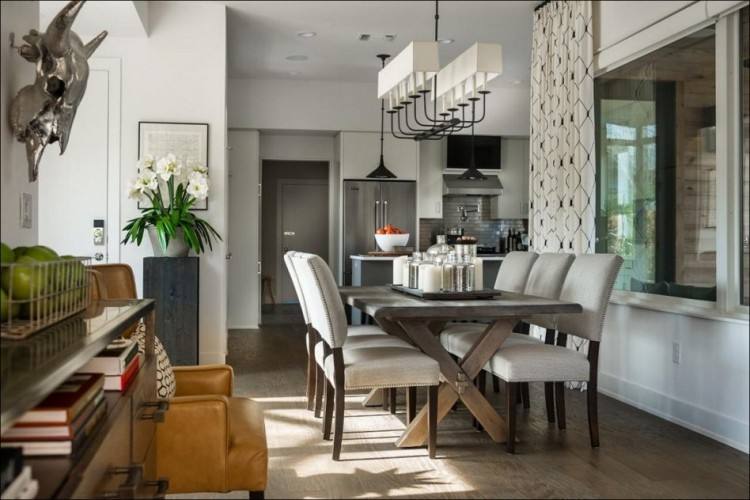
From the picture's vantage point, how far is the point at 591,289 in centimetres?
364

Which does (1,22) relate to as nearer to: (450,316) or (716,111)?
(450,316)

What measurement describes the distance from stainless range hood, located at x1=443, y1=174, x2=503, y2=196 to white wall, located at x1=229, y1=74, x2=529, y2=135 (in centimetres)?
110

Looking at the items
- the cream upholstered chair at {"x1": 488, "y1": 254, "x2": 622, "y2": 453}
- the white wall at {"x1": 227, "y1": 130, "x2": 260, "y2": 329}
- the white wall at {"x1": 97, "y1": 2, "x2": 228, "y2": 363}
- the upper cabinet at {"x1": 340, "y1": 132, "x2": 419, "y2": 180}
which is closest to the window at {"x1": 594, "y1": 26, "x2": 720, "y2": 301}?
the cream upholstered chair at {"x1": 488, "y1": 254, "x2": 622, "y2": 453}

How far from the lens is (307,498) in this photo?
9.18ft

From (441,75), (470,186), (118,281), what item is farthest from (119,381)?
(470,186)

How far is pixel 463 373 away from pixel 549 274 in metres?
1.03

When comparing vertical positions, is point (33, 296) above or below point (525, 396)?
above

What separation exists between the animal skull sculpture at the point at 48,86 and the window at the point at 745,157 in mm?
3076

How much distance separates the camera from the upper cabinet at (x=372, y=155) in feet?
27.8

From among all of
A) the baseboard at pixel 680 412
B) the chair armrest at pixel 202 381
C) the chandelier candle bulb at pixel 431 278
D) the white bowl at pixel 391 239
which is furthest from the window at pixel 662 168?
the chair armrest at pixel 202 381

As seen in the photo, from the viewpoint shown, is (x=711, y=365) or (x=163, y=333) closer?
(x=711, y=365)

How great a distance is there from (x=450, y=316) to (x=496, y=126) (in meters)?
5.98

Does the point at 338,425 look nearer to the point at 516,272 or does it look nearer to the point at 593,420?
the point at 593,420

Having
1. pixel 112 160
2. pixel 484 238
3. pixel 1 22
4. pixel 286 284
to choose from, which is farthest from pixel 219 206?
pixel 286 284
